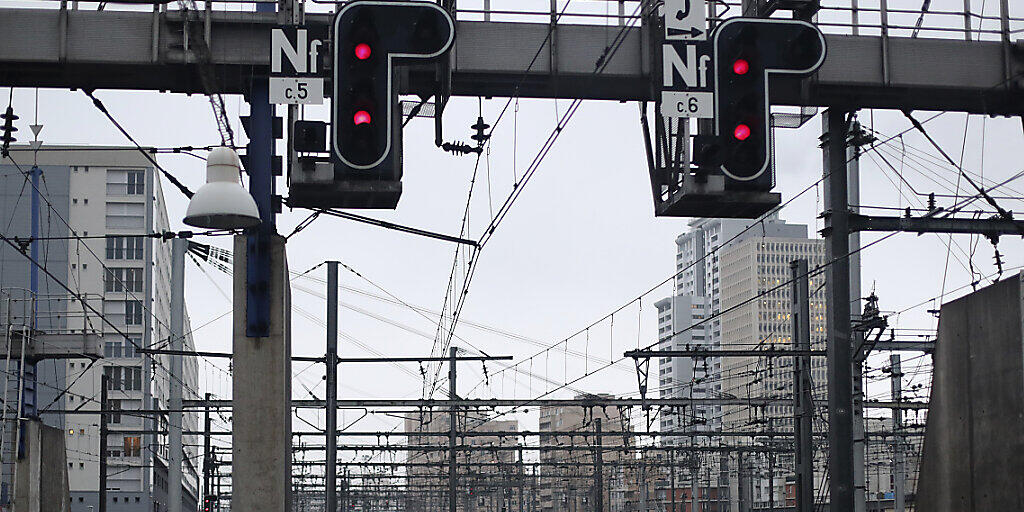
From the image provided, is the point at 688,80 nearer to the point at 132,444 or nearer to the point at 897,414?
the point at 897,414

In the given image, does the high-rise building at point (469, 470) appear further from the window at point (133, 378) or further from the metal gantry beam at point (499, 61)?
the metal gantry beam at point (499, 61)

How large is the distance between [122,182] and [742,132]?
86.8m

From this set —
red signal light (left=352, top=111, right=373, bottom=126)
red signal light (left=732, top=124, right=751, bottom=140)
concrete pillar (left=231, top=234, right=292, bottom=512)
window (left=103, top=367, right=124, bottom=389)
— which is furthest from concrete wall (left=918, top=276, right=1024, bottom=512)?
window (left=103, top=367, right=124, bottom=389)

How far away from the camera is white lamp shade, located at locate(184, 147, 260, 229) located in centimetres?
1173

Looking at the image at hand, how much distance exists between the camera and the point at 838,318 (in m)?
21.2

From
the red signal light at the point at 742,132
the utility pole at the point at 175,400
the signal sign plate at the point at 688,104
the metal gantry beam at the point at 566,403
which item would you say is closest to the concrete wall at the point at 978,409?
the red signal light at the point at 742,132

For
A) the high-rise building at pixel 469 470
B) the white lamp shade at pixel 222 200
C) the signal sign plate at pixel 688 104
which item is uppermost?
the signal sign plate at pixel 688 104

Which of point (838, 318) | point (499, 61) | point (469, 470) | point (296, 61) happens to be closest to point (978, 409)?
point (838, 318)

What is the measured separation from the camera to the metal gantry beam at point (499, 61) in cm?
1544

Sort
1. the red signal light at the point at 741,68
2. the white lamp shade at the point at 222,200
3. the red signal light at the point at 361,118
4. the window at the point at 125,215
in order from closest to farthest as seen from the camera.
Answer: the white lamp shade at the point at 222,200 < the red signal light at the point at 361,118 < the red signal light at the point at 741,68 < the window at the point at 125,215

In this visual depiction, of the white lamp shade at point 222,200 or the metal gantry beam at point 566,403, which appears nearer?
the white lamp shade at point 222,200

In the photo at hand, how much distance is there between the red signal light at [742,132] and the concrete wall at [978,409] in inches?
163

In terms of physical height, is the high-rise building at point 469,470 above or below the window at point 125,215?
below

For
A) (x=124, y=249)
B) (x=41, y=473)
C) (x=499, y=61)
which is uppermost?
(x=124, y=249)
